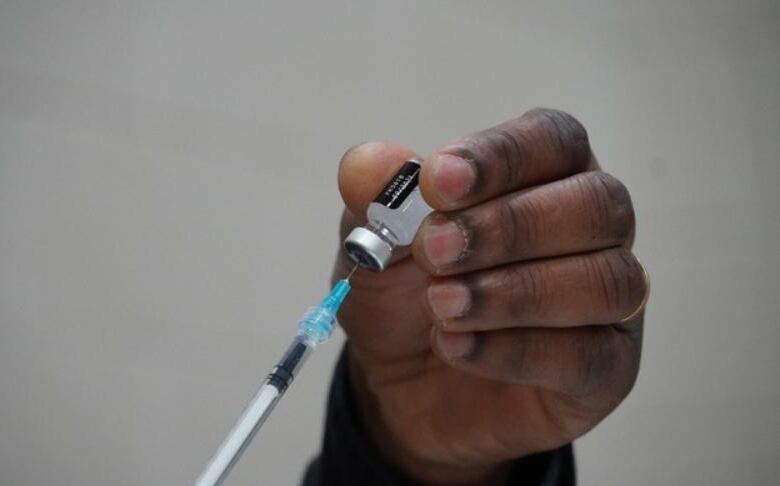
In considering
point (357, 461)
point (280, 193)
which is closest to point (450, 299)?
point (357, 461)

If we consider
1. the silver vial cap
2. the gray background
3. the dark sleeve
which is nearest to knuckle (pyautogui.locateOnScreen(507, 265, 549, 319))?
the silver vial cap

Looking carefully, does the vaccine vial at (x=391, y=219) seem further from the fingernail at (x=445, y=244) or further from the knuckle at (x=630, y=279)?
the knuckle at (x=630, y=279)

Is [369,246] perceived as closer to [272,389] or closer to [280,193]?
[272,389]

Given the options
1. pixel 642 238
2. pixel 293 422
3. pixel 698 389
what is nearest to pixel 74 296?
pixel 293 422

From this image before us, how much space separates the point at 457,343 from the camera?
56cm

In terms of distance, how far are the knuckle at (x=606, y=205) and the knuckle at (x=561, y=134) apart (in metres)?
0.02

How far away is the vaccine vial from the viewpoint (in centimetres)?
54

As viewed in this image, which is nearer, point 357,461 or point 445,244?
point 445,244

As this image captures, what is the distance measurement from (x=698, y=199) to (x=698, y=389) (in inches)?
16.2

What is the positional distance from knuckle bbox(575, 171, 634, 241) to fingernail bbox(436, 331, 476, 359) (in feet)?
0.46

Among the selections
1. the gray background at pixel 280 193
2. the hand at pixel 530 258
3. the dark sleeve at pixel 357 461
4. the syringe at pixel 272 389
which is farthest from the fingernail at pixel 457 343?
the gray background at pixel 280 193

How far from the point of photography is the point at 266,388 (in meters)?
0.53

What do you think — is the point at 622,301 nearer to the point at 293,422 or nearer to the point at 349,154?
the point at 349,154

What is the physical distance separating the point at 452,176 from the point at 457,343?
0.15m
